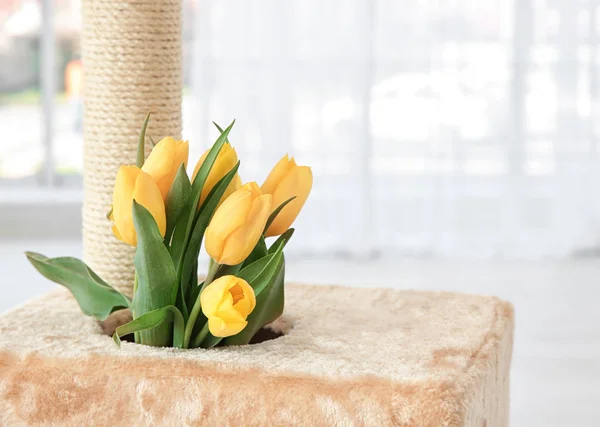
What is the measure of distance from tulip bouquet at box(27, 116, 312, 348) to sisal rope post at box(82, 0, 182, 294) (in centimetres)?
24

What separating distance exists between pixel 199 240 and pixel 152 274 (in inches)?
3.1

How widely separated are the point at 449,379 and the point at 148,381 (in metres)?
0.35

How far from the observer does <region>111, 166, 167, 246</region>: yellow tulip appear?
3.71 ft

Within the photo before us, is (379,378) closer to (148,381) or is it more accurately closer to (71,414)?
(148,381)

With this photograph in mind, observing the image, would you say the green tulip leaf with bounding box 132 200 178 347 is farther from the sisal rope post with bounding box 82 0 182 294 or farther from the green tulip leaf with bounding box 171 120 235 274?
the sisal rope post with bounding box 82 0 182 294

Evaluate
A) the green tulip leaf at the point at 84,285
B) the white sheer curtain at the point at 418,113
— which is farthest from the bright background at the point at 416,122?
the green tulip leaf at the point at 84,285

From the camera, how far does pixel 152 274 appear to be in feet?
3.84

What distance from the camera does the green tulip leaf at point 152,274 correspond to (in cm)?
113

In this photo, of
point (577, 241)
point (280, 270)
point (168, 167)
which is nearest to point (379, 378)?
point (280, 270)

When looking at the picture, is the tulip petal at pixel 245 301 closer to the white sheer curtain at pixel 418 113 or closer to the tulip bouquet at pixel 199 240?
the tulip bouquet at pixel 199 240

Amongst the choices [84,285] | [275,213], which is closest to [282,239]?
[275,213]

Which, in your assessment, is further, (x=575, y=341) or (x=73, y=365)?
(x=575, y=341)

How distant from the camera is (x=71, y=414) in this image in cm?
116

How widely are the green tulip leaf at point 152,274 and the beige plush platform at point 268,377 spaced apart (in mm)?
38
